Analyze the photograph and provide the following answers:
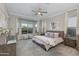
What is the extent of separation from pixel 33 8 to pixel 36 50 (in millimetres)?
871

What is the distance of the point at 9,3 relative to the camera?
5.73 ft

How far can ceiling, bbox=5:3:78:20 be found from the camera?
1.75 m

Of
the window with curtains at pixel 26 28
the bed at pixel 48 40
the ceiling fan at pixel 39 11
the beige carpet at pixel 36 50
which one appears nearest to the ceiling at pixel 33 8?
the ceiling fan at pixel 39 11

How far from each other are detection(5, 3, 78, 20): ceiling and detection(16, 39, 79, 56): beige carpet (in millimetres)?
567

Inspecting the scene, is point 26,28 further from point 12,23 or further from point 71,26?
point 71,26

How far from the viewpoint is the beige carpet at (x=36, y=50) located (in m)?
1.81

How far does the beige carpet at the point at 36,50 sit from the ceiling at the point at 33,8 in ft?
1.86

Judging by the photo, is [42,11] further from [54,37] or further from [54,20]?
[54,37]

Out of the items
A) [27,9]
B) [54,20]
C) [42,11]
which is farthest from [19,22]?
[54,20]

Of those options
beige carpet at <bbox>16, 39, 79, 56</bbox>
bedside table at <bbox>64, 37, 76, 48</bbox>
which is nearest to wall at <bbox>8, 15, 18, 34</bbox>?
beige carpet at <bbox>16, 39, 79, 56</bbox>

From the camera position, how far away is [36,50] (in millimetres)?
1833

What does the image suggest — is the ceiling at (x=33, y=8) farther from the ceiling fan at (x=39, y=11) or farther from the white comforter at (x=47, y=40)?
the white comforter at (x=47, y=40)

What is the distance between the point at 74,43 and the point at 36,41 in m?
0.78

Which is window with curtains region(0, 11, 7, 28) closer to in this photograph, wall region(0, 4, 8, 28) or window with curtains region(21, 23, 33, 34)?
wall region(0, 4, 8, 28)
